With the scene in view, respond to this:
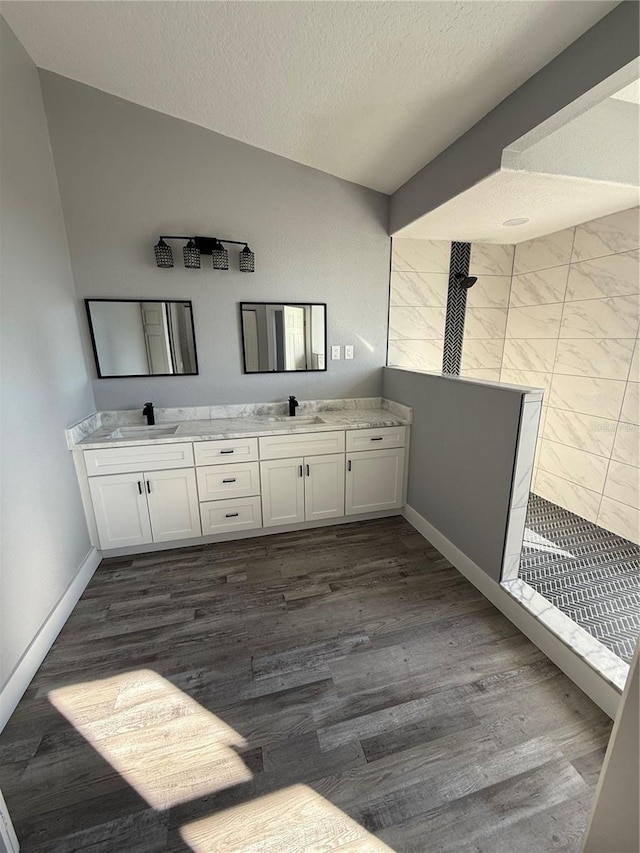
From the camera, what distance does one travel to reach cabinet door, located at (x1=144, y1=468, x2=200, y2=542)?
2420 millimetres

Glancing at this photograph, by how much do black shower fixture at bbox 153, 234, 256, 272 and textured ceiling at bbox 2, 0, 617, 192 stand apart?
77 cm

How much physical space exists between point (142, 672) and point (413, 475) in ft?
7.15

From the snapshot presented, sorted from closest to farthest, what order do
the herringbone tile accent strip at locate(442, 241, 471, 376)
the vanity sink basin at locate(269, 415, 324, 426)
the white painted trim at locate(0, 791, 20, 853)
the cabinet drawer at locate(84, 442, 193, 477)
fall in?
the white painted trim at locate(0, 791, 20, 853) < the cabinet drawer at locate(84, 442, 193, 477) < the vanity sink basin at locate(269, 415, 324, 426) < the herringbone tile accent strip at locate(442, 241, 471, 376)

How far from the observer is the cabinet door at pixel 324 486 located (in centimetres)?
271

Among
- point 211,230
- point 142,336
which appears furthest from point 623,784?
point 211,230

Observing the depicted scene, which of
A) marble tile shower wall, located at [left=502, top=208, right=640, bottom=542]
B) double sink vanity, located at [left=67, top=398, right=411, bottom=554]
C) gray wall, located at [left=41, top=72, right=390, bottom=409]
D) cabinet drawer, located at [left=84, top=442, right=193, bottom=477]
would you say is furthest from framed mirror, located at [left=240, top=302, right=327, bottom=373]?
marble tile shower wall, located at [left=502, top=208, right=640, bottom=542]

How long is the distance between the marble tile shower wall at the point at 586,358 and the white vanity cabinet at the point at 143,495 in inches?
124

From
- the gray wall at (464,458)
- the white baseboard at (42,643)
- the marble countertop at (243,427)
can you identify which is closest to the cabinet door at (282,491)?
the marble countertop at (243,427)

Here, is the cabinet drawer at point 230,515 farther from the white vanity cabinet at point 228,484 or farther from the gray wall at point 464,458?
the gray wall at point 464,458

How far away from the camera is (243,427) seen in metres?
2.66

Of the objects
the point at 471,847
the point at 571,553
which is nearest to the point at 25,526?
the point at 471,847

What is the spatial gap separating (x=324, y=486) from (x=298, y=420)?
59cm

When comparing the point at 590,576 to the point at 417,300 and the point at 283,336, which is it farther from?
the point at 283,336

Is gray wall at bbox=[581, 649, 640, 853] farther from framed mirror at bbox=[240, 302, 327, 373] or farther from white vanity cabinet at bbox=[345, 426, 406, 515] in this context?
framed mirror at bbox=[240, 302, 327, 373]
